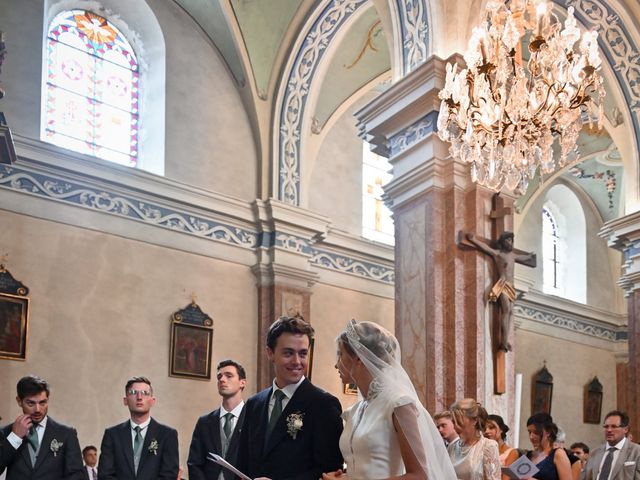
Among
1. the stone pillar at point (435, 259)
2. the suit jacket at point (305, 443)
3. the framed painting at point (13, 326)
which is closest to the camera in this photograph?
the suit jacket at point (305, 443)

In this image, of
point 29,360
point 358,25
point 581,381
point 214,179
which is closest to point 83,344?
point 29,360

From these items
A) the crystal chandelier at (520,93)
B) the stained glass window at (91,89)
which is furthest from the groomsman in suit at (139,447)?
the stained glass window at (91,89)

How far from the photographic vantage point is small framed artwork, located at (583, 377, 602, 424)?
1833cm

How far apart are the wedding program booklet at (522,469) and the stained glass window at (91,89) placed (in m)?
7.67

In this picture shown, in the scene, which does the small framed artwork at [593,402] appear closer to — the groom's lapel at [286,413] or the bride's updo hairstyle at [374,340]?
the groom's lapel at [286,413]

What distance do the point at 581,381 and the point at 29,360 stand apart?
1198 cm

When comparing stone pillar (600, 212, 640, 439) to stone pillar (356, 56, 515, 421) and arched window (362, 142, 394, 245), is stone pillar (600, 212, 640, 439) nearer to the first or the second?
stone pillar (356, 56, 515, 421)

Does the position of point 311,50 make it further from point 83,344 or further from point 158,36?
point 83,344

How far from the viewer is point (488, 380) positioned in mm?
8586

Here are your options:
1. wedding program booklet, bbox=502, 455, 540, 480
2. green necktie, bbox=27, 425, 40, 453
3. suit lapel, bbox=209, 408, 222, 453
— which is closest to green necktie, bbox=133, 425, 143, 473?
suit lapel, bbox=209, 408, 222, 453

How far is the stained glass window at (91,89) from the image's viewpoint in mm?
11633

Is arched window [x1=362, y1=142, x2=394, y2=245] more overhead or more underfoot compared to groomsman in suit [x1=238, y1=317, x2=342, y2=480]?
more overhead

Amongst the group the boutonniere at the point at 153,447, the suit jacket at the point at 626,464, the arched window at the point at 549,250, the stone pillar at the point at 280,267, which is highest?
the arched window at the point at 549,250

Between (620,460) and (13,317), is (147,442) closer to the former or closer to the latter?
(620,460)
